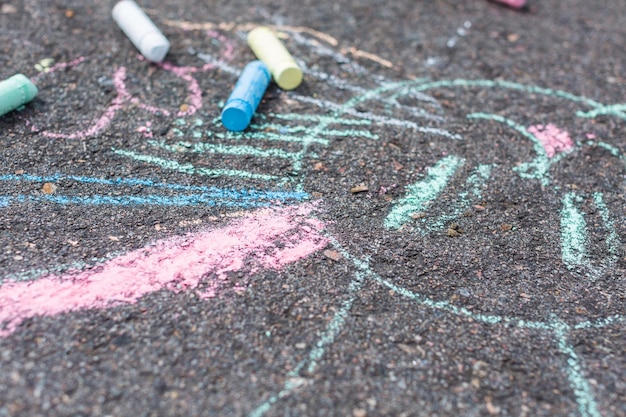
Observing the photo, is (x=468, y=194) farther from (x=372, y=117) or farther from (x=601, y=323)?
(x=601, y=323)

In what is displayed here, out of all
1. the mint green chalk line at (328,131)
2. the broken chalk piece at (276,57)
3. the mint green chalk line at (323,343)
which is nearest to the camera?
the mint green chalk line at (323,343)

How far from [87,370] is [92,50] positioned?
190 cm

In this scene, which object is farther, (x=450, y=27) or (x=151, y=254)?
(x=450, y=27)

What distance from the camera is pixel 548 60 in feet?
11.3

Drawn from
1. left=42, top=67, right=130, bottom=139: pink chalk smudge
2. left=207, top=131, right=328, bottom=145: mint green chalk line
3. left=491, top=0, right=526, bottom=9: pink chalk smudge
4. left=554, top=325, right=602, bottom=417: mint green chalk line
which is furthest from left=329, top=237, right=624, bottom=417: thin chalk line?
left=491, top=0, right=526, bottom=9: pink chalk smudge

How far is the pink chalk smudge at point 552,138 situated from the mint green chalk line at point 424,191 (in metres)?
0.44

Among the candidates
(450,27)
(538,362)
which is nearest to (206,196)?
(538,362)

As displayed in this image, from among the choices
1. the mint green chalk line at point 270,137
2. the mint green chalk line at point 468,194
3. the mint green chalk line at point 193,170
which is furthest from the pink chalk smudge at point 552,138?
the mint green chalk line at point 193,170

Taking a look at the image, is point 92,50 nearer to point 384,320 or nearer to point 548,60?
point 384,320

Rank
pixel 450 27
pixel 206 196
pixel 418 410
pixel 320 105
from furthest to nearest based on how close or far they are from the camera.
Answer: pixel 450 27, pixel 320 105, pixel 206 196, pixel 418 410

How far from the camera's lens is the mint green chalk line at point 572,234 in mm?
2336

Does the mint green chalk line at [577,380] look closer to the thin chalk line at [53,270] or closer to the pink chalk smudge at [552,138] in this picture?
the pink chalk smudge at [552,138]

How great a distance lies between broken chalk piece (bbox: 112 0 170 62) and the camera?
304 cm

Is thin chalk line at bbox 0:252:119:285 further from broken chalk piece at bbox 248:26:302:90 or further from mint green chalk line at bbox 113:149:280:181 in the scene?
broken chalk piece at bbox 248:26:302:90
